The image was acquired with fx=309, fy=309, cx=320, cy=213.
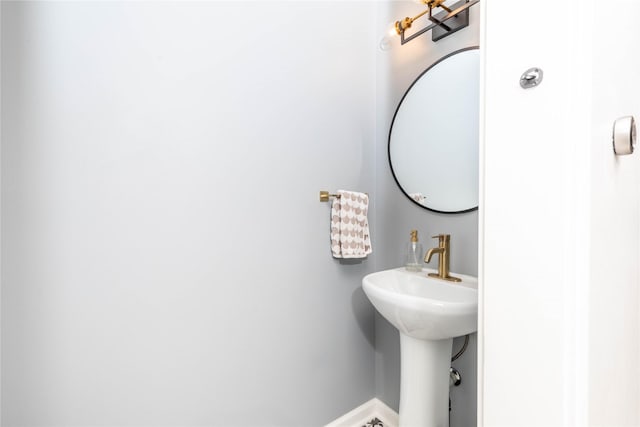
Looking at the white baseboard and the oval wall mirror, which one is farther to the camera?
the white baseboard

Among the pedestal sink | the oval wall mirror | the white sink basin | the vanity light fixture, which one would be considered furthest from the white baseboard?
the vanity light fixture

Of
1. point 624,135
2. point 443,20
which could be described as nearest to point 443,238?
point 624,135

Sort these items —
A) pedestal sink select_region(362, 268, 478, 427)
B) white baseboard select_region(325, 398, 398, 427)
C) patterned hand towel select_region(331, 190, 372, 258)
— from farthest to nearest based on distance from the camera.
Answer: white baseboard select_region(325, 398, 398, 427) < patterned hand towel select_region(331, 190, 372, 258) < pedestal sink select_region(362, 268, 478, 427)

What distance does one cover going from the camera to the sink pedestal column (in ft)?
3.57

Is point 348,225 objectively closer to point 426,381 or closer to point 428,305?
point 428,305

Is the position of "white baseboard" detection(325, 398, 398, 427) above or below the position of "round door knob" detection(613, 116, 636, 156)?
below

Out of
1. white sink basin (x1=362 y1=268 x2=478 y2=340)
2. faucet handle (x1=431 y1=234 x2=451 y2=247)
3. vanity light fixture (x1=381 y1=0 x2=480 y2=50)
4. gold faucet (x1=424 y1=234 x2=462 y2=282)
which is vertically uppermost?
vanity light fixture (x1=381 y1=0 x2=480 y2=50)

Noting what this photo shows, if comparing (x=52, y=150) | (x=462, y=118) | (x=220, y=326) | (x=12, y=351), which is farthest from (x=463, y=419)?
(x=52, y=150)

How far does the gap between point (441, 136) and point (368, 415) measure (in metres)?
1.37

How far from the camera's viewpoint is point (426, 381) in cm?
110

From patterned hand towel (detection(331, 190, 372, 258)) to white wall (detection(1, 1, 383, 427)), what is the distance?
0.21 feet

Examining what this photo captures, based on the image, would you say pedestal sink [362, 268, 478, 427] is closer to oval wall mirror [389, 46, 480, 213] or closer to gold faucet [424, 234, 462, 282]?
gold faucet [424, 234, 462, 282]

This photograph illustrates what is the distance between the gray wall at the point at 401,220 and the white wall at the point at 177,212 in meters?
0.14

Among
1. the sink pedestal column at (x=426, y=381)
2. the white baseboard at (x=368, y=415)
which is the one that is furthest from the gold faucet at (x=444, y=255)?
the white baseboard at (x=368, y=415)
